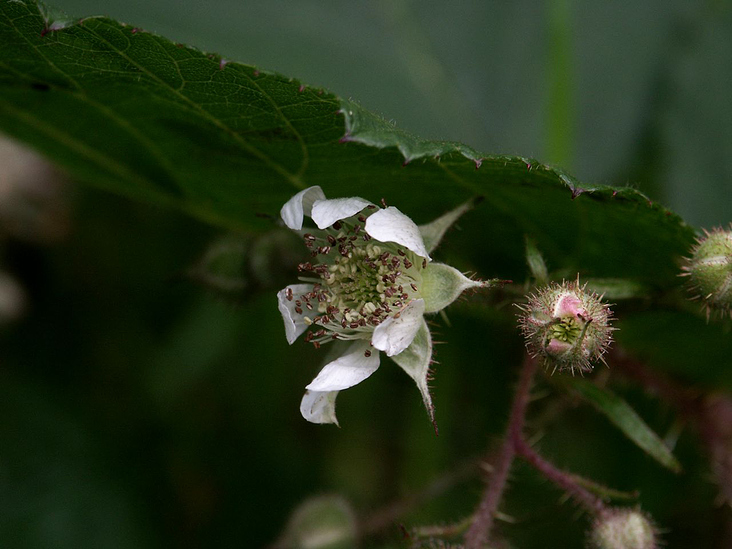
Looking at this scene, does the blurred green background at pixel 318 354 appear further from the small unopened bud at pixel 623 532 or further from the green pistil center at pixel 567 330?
the green pistil center at pixel 567 330

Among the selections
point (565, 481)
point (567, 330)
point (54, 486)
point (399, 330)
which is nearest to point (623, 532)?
point (565, 481)

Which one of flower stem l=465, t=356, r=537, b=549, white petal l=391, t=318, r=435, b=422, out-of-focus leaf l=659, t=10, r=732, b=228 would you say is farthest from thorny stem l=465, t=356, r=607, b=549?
out-of-focus leaf l=659, t=10, r=732, b=228

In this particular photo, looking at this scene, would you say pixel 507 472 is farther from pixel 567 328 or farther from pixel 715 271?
pixel 715 271

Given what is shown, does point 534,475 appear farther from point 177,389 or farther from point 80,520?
point 80,520

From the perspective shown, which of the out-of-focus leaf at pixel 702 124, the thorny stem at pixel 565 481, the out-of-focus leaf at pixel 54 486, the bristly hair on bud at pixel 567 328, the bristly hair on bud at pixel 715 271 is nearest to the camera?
the bristly hair on bud at pixel 567 328

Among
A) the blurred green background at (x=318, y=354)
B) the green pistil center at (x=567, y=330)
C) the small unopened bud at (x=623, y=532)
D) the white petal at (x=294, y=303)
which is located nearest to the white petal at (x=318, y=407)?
the white petal at (x=294, y=303)

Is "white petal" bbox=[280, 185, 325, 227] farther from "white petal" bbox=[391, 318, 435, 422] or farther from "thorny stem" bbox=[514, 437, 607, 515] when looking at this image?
"thorny stem" bbox=[514, 437, 607, 515]

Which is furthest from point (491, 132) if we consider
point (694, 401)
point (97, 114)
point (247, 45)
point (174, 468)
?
point (174, 468)
